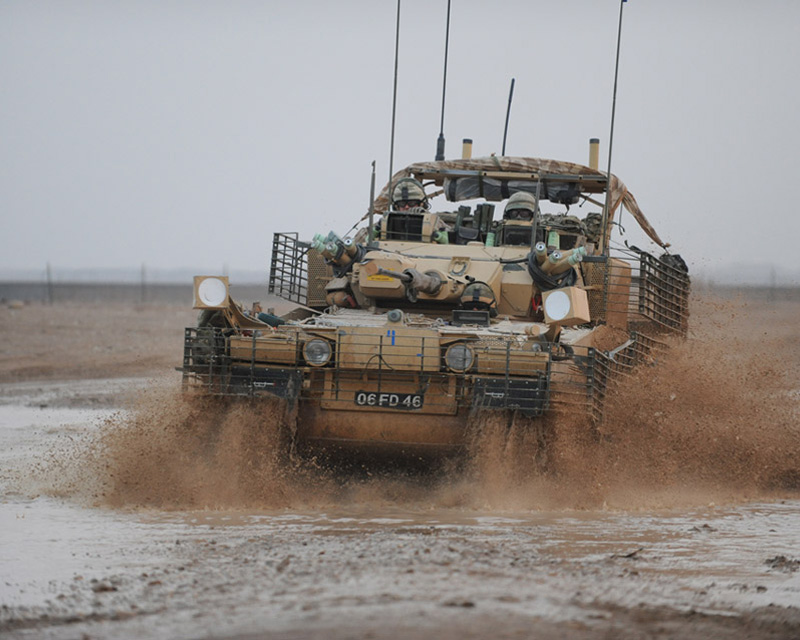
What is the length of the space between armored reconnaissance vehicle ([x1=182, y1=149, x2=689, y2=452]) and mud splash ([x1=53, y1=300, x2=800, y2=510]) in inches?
8.3

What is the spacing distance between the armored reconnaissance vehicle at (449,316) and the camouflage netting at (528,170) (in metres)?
0.02

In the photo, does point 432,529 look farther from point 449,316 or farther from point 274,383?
point 449,316

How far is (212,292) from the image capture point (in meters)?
10.6

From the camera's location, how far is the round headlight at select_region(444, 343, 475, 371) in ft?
33.2

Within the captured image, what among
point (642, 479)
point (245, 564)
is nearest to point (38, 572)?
point (245, 564)

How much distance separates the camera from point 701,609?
596 cm

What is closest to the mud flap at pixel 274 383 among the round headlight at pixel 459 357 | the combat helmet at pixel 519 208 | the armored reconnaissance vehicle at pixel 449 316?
the armored reconnaissance vehicle at pixel 449 316

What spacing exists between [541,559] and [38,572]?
8.79 ft

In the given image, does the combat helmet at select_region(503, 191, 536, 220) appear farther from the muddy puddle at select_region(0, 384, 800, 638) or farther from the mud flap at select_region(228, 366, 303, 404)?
the mud flap at select_region(228, 366, 303, 404)

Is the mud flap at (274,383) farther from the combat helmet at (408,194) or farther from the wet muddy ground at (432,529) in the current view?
the combat helmet at (408,194)

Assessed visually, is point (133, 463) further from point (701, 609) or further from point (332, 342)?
point (701, 609)

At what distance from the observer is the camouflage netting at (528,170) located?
1446 centimetres

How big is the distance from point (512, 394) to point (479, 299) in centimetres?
205

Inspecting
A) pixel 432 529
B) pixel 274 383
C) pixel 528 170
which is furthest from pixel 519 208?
pixel 432 529
